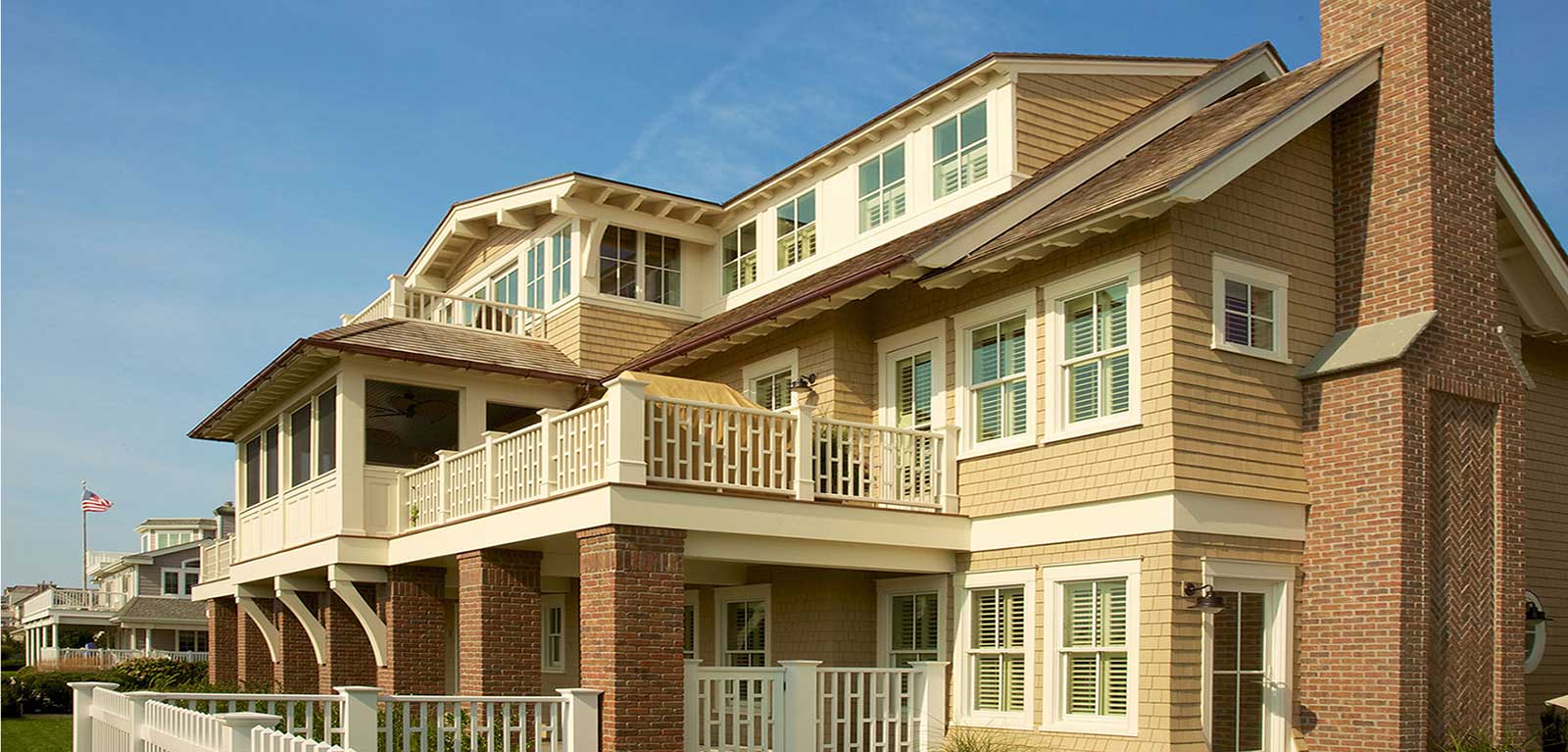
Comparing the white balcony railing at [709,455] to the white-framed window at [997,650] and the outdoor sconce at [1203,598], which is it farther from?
the outdoor sconce at [1203,598]

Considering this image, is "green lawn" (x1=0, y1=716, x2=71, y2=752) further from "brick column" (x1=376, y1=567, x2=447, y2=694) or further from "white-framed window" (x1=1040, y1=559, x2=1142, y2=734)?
"white-framed window" (x1=1040, y1=559, x2=1142, y2=734)

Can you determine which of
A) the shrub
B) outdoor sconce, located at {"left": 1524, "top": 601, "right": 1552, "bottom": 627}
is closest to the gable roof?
the shrub

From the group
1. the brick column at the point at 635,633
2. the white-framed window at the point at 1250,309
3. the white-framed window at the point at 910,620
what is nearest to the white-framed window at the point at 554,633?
the white-framed window at the point at 910,620

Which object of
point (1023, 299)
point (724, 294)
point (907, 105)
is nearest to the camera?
point (1023, 299)

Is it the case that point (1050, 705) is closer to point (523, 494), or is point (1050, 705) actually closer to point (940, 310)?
point (940, 310)

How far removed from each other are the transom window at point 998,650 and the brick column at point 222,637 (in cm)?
1876

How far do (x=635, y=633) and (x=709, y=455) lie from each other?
8.27ft

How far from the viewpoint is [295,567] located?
71.3 ft

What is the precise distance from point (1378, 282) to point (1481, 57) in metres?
2.96

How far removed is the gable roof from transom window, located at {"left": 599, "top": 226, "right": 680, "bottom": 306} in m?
1.56

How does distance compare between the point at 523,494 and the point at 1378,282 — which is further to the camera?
the point at 523,494

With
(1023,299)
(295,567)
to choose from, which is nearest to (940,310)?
(1023,299)

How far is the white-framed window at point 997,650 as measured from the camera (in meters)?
15.1

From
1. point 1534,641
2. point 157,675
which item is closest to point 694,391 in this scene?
point 1534,641
